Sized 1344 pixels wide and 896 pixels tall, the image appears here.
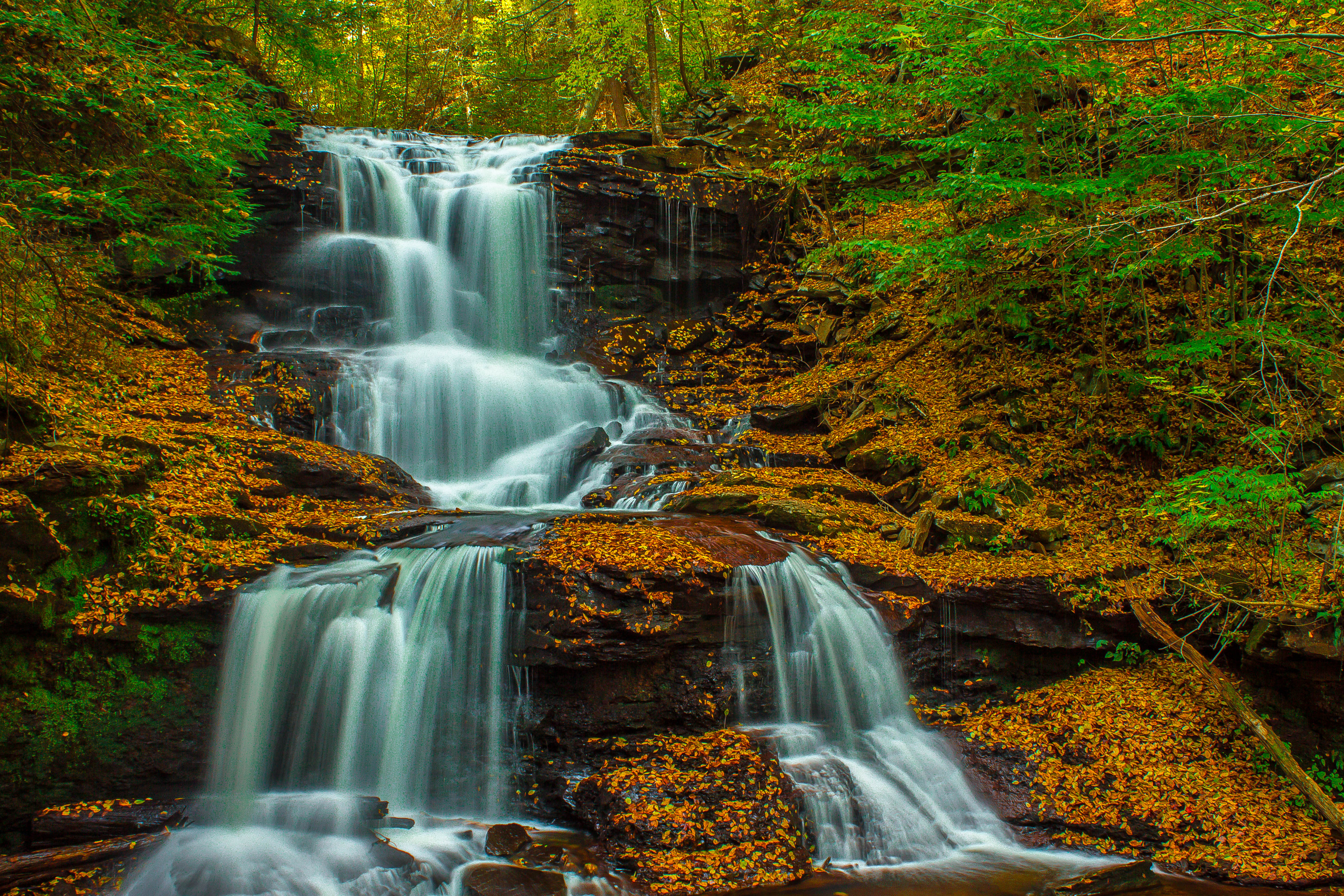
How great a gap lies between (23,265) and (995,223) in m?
9.41

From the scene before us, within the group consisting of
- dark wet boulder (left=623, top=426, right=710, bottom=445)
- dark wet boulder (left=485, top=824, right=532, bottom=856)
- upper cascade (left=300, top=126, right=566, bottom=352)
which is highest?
upper cascade (left=300, top=126, right=566, bottom=352)

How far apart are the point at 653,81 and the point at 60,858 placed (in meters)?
17.1

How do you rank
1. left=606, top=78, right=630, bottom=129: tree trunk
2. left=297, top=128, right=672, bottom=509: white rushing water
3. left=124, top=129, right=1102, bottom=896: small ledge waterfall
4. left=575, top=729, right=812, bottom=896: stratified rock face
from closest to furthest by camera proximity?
left=575, top=729, right=812, bottom=896: stratified rock face → left=124, top=129, right=1102, bottom=896: small ledge waterfall → left=297, top=128, right=672, bottom=509: white rushing water → left=606, top=78, right=630, bottom=129: tree trunk

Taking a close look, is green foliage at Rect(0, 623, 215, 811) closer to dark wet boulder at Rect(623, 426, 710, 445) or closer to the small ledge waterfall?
the small ledge waterfall

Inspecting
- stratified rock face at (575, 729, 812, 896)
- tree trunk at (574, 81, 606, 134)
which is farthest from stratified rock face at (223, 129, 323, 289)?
stratified rock face at (575, 729, 812, 896)

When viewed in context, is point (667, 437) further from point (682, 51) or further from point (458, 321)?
point (682, 51)

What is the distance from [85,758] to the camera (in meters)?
5.55

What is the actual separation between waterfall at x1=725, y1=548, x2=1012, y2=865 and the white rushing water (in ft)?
13.4

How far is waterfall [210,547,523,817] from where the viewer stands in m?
5.92

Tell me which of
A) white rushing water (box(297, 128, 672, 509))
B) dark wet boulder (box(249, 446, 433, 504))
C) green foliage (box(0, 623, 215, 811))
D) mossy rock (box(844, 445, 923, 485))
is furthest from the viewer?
white rushing water (box(297, 128, 672, 509))

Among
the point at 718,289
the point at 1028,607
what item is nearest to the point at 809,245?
the point at 718,289

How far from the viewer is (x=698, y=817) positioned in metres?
5.34

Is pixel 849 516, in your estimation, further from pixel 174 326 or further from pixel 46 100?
pixel 174 326

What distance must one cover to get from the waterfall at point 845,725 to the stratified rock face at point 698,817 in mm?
295
